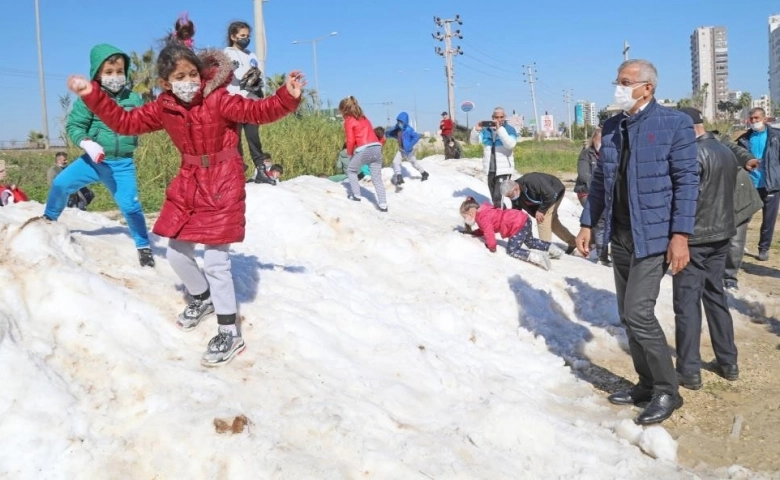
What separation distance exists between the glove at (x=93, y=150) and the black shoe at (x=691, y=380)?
4.65 meters

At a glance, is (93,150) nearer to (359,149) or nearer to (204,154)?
(204,154)

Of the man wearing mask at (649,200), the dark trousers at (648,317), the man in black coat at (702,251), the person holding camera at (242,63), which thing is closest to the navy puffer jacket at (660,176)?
the man wearing mask at (649,200)

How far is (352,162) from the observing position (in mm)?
10406

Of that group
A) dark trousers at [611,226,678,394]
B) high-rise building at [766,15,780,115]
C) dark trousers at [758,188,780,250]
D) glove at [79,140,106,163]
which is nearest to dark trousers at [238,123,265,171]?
glove at [79,140,106,163]

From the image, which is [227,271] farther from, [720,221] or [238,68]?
[238,68]

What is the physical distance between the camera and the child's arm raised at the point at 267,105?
13.3 feet

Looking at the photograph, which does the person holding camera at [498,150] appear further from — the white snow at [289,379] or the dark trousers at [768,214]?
the white snow at [289,379]

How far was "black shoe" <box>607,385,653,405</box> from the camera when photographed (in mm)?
4875

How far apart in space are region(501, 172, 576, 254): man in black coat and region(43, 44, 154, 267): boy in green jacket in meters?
5.43

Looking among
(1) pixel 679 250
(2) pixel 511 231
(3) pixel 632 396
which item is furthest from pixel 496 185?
(1) pixel 679 250

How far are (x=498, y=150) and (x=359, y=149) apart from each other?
2.27 meters

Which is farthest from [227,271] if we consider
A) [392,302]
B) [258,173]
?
[258,173]

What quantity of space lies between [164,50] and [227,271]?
1.40 meters

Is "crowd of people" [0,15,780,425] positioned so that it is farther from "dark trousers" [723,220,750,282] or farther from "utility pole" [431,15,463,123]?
"utility pole" [431,15,463,123]
